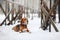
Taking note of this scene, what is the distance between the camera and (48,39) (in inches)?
149

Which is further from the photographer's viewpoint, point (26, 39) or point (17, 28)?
point (17, 28)

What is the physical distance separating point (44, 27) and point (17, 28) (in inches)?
42.6

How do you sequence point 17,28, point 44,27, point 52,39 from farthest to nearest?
point 44,27 → point 17,28 → point 52,39

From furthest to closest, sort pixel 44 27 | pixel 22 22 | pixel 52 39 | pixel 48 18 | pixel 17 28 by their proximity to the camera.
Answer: pixel 44 27
pixel 48 18
pixel 17 28
pixel 22 22
pixel 52 39

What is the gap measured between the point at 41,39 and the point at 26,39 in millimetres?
298

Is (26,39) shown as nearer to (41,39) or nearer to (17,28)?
(41,39)

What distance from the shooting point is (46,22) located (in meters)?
5.68

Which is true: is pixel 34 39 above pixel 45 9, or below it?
below

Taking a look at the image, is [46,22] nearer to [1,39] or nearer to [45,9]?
[45,9]

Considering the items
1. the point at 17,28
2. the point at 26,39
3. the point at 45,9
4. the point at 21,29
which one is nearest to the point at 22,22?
the point at 21,29

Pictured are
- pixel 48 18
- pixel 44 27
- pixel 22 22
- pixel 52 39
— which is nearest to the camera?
pixel 52 39

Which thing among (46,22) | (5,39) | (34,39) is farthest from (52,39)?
(46,22)

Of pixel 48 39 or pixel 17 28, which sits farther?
pixel 17 28

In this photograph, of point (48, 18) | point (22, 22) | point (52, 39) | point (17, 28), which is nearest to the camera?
point (52, 39)
